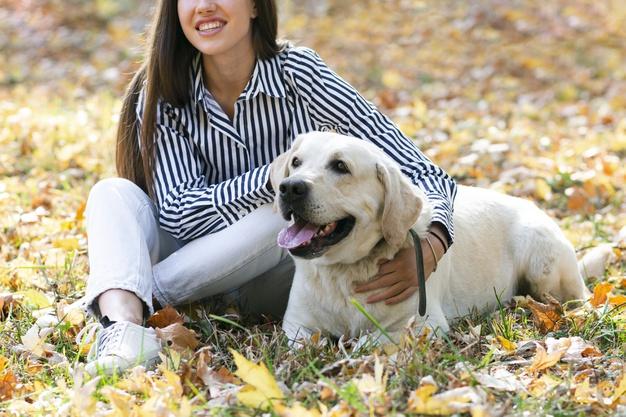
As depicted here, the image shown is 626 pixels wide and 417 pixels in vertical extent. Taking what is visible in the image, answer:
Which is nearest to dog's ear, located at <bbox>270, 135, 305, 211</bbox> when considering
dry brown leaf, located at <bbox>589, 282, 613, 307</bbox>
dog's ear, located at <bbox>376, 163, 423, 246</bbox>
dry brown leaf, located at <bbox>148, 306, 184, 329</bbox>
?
dog's ear, located at <bbox>376, 163, 423, 246</bbox>

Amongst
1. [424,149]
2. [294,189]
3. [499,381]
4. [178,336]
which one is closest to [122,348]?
[178,336]

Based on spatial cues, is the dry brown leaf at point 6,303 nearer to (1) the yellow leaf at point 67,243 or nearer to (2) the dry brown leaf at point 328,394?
(1) the yellow leaf at point 67,243

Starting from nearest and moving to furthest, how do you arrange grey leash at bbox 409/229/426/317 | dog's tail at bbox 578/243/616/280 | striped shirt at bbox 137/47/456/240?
grey leash at bbox 409/229/426/317, striped shirt at bbox 137/47/456/240, dog's tail at bbox 578/243/616/280

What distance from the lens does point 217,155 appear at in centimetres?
375

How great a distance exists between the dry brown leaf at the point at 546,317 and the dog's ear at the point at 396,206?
709mm

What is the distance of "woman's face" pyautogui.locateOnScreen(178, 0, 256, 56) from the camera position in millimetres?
3582

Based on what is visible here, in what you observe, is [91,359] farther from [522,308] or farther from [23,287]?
[522,308]

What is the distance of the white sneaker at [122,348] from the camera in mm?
2796

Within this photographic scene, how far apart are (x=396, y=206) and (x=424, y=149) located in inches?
125

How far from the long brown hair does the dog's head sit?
0.85m

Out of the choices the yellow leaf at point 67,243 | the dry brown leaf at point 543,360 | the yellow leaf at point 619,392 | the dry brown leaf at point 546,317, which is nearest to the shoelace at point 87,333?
the yellow leaf at point 67,243

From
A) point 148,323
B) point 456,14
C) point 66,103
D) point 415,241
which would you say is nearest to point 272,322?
point 148,323

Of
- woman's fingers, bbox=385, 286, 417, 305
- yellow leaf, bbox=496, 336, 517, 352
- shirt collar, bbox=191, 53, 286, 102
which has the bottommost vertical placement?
yellow leaf, bbox=496, 336, 517, 352

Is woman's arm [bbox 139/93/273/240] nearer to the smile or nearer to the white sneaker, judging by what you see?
the smile
